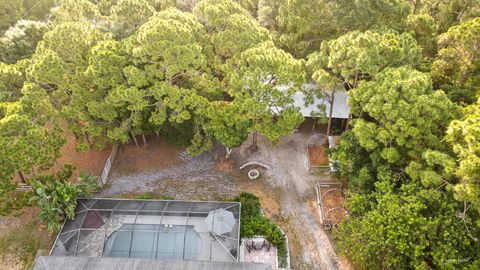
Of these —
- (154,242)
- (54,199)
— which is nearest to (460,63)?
(154,242)

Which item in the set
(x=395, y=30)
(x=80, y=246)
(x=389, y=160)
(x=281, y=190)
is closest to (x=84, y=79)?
(x=80, y=246)

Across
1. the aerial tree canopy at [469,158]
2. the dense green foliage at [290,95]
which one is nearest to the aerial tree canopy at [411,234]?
the dense green foliage at [290,95]

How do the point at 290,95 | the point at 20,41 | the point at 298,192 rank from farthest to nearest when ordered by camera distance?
the point at 20,41, the point at 298,192, the point at 290,95

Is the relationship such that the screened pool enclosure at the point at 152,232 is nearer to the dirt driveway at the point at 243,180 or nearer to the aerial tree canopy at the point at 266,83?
the dirt driveway at the point at 243,180

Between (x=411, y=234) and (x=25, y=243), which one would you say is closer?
(x=411, y=234)

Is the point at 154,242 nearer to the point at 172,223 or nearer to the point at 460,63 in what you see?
the point at 172,223

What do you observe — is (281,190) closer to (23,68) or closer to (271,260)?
(271,260)

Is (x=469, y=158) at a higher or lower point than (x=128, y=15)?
lower

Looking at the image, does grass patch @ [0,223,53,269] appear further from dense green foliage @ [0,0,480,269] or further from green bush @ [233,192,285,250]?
green bush @ [233,192,285,250]
